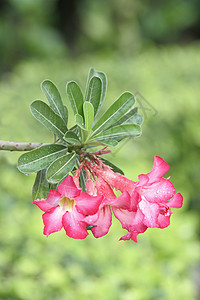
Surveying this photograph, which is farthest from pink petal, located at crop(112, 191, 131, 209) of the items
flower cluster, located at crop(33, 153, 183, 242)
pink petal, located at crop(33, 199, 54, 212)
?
pink petal, located at crop(33, 199, 54, 212)

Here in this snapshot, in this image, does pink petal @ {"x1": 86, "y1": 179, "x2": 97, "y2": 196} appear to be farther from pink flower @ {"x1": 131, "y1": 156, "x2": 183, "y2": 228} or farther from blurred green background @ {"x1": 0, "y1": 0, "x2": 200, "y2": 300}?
blurred green background @ {"x1": 0, "y1": 0, "x2": 200, "y2": 300}

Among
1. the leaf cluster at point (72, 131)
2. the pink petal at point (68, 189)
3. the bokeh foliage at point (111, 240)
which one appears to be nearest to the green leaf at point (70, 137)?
the leaf cluster at point (72, 131)

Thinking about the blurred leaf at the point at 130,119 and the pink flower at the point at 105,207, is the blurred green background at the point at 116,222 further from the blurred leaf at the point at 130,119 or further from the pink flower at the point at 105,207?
the pink flower at the point at 105,207

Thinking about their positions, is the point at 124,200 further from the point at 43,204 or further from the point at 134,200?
the point at 43,204

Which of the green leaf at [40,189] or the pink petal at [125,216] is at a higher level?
the pink petal at [125,216]

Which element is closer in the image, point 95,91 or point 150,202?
point 150,202

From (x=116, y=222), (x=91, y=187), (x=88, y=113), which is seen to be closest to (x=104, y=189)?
(x=91, y=187)

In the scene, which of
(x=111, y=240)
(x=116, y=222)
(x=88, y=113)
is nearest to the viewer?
(x=88, y=113)
